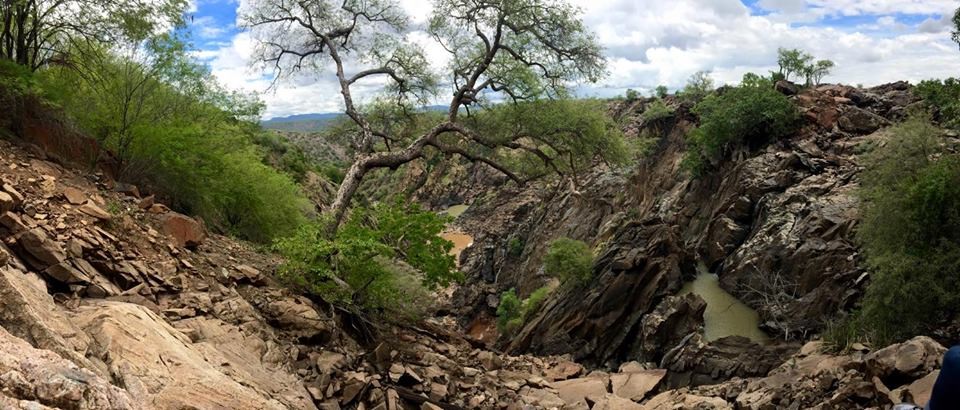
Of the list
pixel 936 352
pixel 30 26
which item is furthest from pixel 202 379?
pixel 30 26

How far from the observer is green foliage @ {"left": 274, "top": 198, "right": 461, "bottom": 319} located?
10.2m

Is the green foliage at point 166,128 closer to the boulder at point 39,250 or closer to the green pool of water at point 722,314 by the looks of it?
the boulder at point 39,250

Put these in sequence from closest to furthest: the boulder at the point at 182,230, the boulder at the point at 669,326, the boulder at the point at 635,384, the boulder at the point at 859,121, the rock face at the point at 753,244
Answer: the boulder at the point at 182,230
the boulder at the point at 635,384
the boulder at the point at 669,326
the rock face at the point at 753,244
the boulder at the point at 859,121

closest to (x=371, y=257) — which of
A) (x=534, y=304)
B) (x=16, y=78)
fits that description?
(x=16, y=78)

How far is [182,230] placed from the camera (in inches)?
402

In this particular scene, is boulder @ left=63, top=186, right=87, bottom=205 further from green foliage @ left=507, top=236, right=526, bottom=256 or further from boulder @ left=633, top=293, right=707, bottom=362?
green foliage @ left=507, top=236, right=526, bottom=256

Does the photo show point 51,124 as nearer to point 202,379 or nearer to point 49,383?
point 202,379

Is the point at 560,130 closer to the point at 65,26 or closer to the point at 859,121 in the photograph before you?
the point at 65,26

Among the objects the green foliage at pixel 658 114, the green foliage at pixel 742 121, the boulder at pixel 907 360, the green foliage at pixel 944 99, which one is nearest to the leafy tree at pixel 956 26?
the green foliage at pixel 944 99

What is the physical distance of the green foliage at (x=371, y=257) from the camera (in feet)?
33.5

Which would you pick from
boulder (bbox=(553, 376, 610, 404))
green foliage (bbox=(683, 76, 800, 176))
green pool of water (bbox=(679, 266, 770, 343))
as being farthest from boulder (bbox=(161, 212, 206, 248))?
green foliage (bbox=(683, 76, 800, 176))

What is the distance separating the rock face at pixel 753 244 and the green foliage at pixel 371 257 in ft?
16.8

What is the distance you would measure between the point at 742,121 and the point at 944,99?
11912mm

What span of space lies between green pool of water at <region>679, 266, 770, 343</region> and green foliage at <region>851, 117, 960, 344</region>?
8013 mm
